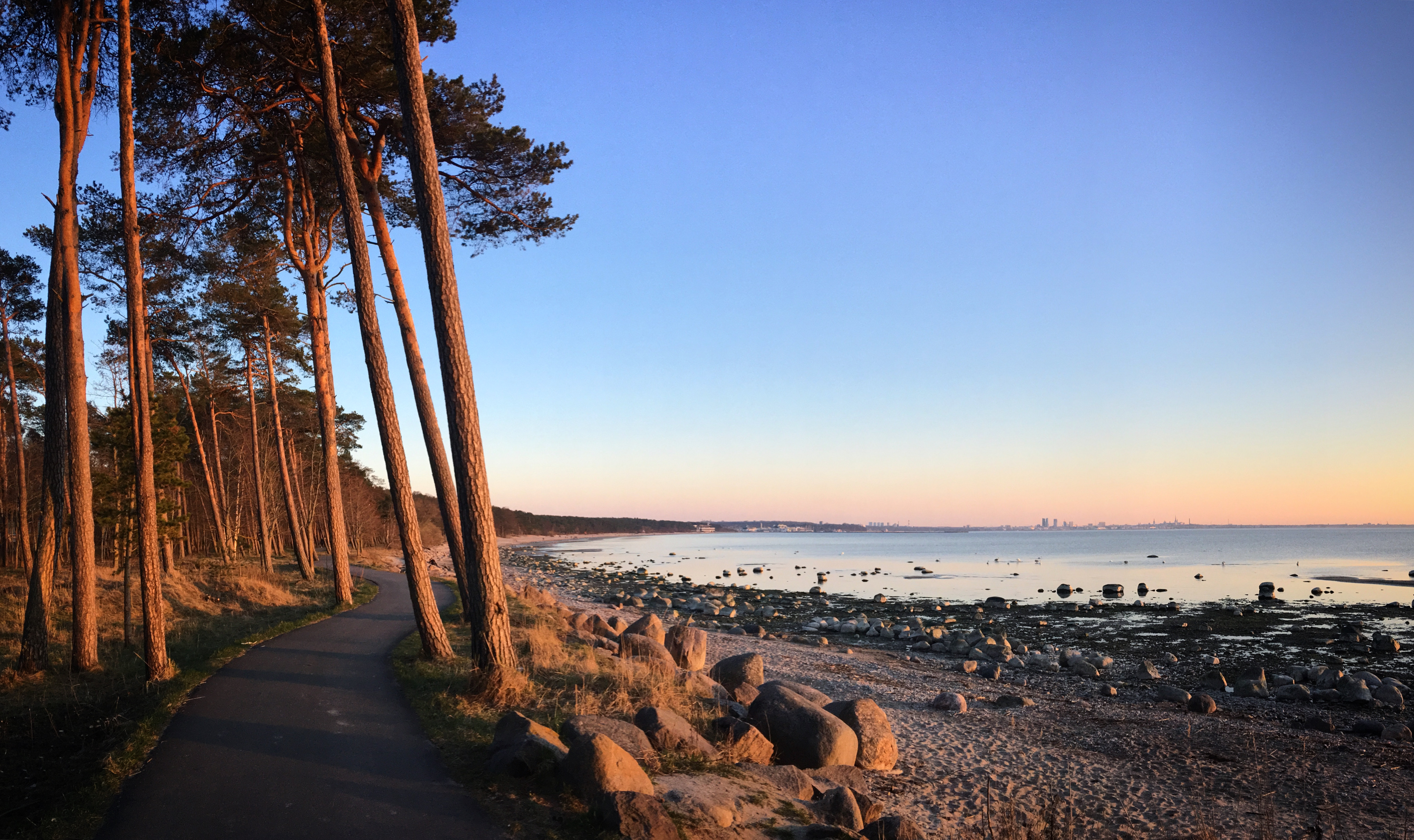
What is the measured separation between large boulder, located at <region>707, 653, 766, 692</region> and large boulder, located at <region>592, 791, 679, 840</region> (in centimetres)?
612

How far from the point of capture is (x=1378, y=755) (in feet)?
33.0

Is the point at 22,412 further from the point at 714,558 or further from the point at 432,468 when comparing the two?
the point at 714,558

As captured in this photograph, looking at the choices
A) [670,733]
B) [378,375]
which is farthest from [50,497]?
[670,733]

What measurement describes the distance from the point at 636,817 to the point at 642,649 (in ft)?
24.3

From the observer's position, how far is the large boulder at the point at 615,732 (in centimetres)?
669

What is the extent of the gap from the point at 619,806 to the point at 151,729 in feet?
18.7

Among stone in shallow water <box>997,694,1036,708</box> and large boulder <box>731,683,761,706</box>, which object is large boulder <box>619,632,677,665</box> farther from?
stone in shallow water <box>997,694,1036,708</box>

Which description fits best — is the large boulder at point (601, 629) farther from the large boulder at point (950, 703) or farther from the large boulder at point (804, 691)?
the large boulder at point (950, 703)

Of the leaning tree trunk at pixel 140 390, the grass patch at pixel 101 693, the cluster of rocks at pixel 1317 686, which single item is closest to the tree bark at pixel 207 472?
the grass patch at pixel 101 693

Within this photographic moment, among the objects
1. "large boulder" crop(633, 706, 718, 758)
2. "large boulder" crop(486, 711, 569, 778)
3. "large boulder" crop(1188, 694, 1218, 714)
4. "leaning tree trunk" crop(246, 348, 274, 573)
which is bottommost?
"large boulder" crop(1188, 694, 1218, 714)

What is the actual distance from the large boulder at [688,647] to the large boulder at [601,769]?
744 centimetres

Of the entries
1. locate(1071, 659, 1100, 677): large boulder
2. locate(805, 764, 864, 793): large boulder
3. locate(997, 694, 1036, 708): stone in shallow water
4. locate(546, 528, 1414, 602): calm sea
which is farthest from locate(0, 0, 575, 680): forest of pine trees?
locate(546, 528, 1414, 602): calm sea

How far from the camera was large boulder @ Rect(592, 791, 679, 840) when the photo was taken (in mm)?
4953

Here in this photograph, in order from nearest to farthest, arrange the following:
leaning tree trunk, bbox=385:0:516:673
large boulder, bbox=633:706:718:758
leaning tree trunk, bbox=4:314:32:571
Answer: large boulder, bbox=633:706:718:758 < leaning tree trunk, bbox=385:0:516:673 < leaning tree trunk, bbox=4:314:32:571
